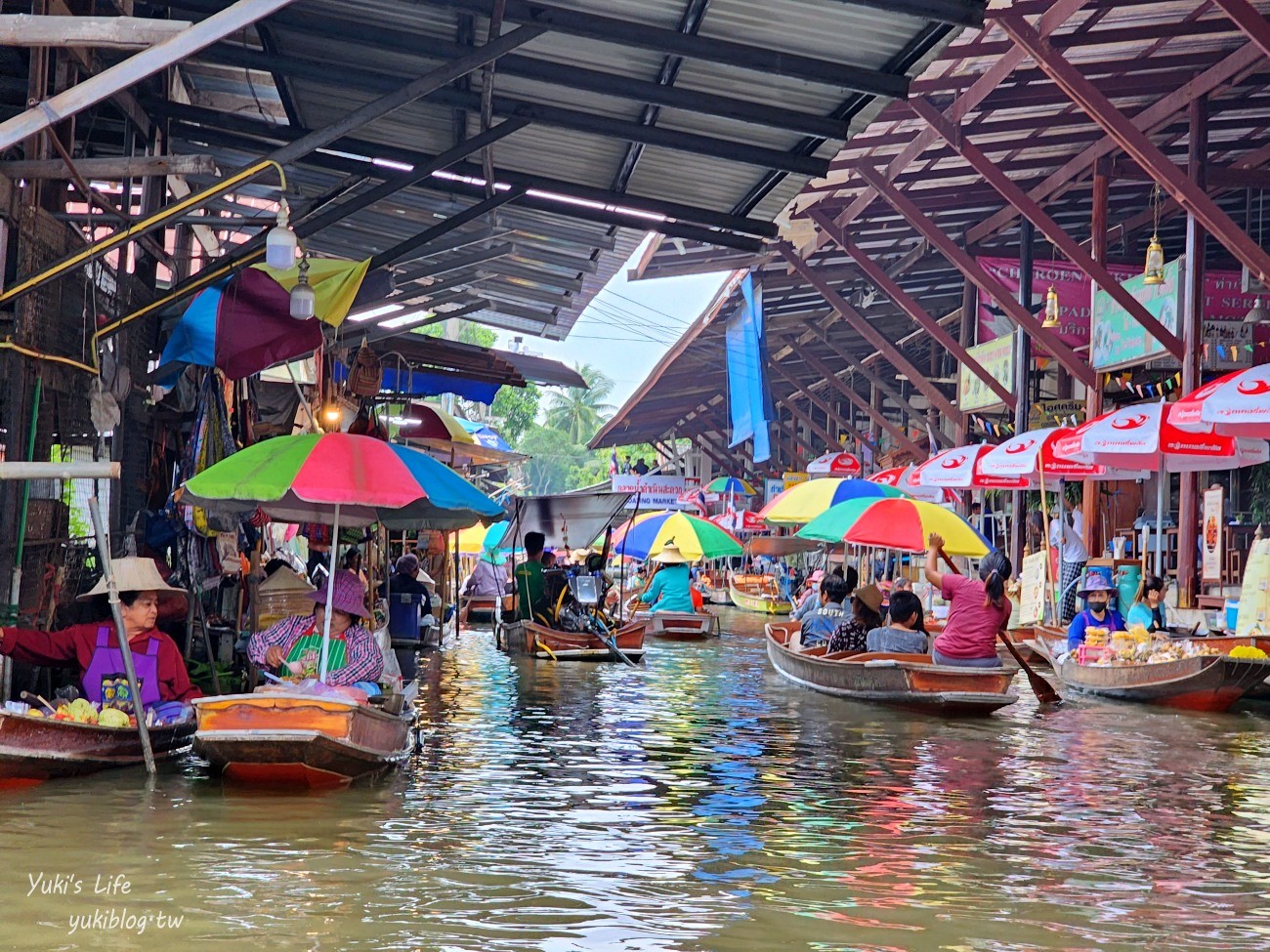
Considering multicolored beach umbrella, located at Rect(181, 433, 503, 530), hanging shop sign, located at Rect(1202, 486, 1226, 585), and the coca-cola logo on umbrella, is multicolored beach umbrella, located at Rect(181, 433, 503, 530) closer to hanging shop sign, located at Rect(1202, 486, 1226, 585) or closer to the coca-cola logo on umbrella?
the coca-cola logo on umbrella

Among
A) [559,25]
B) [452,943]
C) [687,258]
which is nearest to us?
[452,943]

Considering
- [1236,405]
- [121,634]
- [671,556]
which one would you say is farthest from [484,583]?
[121,634]

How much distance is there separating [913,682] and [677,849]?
6074mm

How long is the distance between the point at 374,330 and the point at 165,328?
3.44 metres

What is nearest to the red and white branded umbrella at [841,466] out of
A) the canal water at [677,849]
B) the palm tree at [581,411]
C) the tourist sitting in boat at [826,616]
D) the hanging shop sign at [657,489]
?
the hanging shop sign at [657,489]

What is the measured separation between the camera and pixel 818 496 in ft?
55.5

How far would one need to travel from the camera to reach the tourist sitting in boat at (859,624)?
14.7m

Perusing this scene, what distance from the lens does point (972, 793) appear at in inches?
358

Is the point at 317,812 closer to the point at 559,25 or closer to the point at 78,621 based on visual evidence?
the point at 78,621

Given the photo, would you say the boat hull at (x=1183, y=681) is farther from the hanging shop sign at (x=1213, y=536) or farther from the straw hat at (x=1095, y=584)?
the hanging shop sign at (x=1213, y=536)

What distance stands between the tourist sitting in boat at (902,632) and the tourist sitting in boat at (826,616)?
1484mm

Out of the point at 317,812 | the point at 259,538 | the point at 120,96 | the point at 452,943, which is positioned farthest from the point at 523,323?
the point at 452,943

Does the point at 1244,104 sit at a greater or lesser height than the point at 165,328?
greater

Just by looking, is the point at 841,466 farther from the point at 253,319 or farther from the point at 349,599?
the point at 349,599
